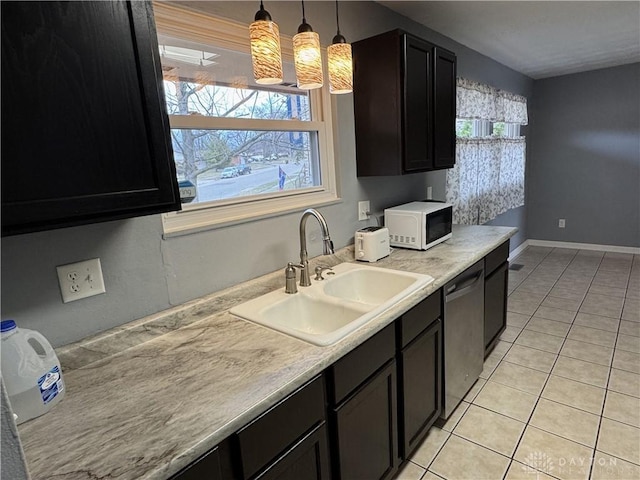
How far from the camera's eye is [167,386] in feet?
3.26

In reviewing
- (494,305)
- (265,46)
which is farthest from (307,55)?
(494,305)

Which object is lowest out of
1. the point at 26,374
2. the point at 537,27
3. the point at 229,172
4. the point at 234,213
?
the point at 26,374

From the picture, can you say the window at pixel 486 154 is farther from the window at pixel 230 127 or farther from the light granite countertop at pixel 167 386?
the light granite countertop at pixel 167 386

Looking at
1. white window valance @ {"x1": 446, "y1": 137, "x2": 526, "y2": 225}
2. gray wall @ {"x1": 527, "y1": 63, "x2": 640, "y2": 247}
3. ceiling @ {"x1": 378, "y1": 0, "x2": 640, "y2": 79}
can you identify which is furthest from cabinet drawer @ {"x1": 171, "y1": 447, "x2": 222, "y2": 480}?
gray wall @ {"x1": 527, "y1": 63, "x2": 640, "y2": 247}

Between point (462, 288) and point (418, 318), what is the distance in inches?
18.6

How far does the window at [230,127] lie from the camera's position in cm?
146

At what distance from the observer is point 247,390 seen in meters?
0.95

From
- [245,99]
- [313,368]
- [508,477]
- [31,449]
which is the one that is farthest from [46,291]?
[508,477]

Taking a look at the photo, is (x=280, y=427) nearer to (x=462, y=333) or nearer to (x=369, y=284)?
(x=369, y=284)

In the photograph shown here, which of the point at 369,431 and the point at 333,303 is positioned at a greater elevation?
the point at 333,303

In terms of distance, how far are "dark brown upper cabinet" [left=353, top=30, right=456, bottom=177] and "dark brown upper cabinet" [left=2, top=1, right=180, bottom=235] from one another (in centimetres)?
135

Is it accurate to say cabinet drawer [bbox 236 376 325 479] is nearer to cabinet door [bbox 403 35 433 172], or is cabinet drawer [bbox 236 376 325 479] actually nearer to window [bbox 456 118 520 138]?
cabinet door [bbox 403 35 433 172]

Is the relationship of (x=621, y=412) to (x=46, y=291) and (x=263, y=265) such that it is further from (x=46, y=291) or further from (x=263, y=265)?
(x=46, y=291)

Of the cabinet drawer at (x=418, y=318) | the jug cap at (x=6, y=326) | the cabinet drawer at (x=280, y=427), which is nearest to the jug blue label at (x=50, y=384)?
the jug cap at (x=6, y=326)
